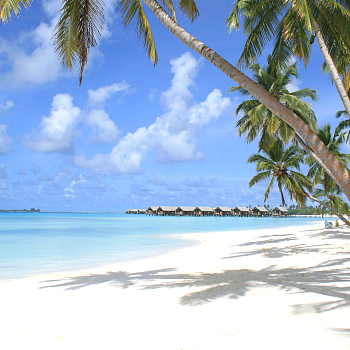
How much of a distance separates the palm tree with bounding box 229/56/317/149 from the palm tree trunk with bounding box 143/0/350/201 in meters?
7.10

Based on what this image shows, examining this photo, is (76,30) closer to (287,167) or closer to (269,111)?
(269,111)

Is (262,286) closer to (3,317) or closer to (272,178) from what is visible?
(3,317)

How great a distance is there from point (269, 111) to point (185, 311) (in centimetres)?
1045

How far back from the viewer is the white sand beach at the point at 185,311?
10.7ft

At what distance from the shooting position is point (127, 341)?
333 cm

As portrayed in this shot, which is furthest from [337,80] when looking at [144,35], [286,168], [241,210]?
[241,210]

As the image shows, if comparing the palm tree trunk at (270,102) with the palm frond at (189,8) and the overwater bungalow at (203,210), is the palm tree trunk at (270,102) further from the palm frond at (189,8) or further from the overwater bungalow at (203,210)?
the overwater bungalow at (203,210)

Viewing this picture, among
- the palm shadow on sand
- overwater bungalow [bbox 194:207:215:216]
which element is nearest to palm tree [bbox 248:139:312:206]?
the palm shadow on sand

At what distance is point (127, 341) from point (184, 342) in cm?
65

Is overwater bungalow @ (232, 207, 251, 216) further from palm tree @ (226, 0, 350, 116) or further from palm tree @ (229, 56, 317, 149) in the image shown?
palm tree @ (226, 0, 350, 116)

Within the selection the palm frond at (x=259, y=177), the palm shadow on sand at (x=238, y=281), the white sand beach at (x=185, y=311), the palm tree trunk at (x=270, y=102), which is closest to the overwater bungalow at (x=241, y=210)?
the palm frond at (x=259, y=177)

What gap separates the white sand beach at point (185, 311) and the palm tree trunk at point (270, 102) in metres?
1.76

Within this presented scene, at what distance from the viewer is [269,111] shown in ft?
41.7

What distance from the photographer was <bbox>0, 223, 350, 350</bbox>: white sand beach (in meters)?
3.26
